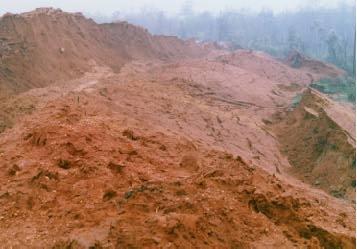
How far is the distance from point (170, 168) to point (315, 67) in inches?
1842

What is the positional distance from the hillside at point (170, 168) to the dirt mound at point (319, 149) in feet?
0.20

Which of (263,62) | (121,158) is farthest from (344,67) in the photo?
(121,158)

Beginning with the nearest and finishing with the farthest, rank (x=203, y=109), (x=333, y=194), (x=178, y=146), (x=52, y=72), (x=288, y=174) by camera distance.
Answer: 1. (x=178, y=146)
2. (x=333, y=194)
3. (x=288, y=174)
4. (x=203, y=109)
5. (x=52, y=72)

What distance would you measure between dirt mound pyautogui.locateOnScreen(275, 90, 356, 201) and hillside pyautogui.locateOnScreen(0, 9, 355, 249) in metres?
0.06

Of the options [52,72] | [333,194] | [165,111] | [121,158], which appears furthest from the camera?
[52,72]

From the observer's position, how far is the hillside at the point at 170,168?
6719 mm

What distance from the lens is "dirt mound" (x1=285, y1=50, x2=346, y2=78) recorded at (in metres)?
52.6

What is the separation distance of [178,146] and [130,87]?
45.7 feet

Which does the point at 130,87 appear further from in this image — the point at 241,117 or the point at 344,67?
the point at 344,67

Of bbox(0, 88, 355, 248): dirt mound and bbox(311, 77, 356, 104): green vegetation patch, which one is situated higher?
bbox(0, 88, 355, 248): dirt mound

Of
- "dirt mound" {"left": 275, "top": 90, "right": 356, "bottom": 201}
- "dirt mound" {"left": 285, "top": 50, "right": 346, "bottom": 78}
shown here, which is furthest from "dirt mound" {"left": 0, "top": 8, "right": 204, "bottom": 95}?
"dirt mound" {"left": 275, "top": 90, "right": 356, "bottom": 201}

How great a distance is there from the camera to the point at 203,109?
26.0 meters

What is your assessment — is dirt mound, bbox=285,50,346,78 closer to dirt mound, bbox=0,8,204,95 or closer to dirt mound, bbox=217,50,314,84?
dirt mound, bbox=217,50,314,84

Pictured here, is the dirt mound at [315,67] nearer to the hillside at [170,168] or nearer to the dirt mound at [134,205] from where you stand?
the hillside at [170,168]
